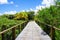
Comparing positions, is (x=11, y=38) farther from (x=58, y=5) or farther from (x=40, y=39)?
(x=58, y=5)

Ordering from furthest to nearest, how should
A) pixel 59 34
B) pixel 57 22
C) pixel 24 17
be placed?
pixel 24 17
pixel 57 22
pixel 59 34

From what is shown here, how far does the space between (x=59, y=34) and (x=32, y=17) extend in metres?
101

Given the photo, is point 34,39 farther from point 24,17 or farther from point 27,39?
point 24,17

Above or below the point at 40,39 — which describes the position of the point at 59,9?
above

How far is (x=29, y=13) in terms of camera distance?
109m

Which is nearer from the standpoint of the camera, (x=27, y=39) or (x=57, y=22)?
(x=57, y=22)

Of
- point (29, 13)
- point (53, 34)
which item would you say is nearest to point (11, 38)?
point (53, 34)

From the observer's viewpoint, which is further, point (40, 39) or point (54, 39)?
point (40, 39)

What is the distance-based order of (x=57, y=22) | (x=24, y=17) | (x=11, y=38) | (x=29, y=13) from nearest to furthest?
(x=11, y=38) → (x=57, y=22) → (x=24, y=17) → (x=29, y=13)

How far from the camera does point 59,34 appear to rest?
8.61 metres

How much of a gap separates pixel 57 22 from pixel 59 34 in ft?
6.95

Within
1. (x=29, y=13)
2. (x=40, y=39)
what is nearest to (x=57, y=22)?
(x=40, y=39)

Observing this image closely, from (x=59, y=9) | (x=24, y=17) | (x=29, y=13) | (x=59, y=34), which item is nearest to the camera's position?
(x=59, y=34)

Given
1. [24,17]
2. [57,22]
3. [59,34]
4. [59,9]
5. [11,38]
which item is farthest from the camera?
[24,17]
